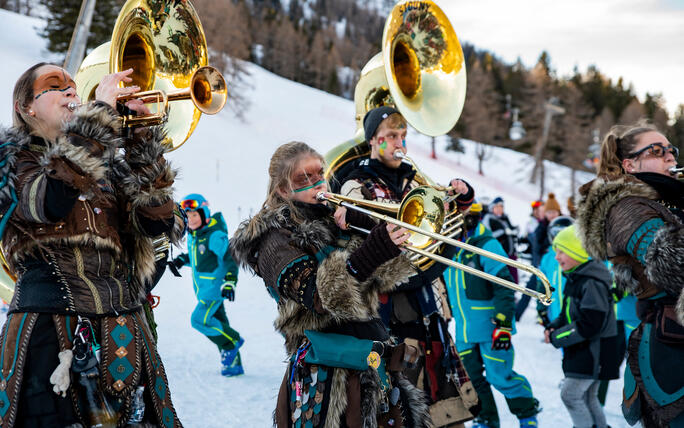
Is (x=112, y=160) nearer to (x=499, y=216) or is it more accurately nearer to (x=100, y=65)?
(x=100, y=65)

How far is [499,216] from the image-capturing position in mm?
10914

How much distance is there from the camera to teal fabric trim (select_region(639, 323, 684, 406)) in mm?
2531

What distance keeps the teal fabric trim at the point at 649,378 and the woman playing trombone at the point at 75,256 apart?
2097 millimetres

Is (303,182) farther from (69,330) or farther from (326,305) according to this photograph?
(69,330)

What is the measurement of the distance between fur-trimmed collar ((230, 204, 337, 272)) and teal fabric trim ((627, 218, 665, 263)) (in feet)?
4.38

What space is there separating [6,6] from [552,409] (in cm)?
5460

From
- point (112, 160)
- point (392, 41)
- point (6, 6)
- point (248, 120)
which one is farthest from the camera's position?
point (6, 6)

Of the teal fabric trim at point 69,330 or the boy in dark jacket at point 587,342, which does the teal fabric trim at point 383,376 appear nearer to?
the teal fabric trim at point 69,330

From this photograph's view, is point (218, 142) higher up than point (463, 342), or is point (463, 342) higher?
point (218, 142)

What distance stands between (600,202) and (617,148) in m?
0.38

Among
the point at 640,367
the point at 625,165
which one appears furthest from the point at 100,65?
the point at 640,367

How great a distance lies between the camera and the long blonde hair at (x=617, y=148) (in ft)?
9.88

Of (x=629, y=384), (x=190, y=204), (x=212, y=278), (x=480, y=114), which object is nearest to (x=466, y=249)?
(x=629, y=384)

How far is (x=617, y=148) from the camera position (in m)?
3.07
